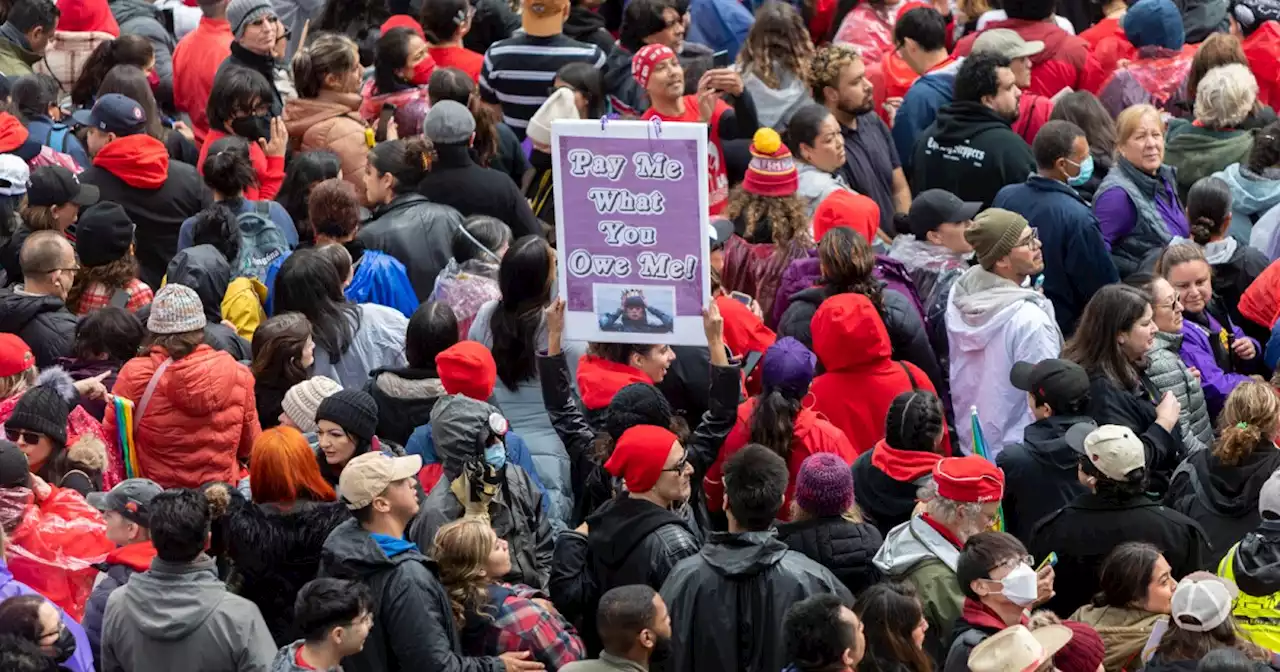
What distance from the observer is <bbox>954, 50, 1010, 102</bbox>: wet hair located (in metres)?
11.7

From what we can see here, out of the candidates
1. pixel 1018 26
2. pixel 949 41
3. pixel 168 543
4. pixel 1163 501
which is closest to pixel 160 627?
pixel 168 543

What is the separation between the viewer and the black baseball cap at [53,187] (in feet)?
35.7

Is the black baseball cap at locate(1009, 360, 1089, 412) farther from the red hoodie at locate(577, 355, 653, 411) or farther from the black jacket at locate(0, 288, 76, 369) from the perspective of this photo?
the black jacket at locate(0, 288, 76, 369)

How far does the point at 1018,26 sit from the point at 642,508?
20.9 ft

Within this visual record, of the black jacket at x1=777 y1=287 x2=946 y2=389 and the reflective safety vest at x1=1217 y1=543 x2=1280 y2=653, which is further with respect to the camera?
the black jacket at x1=777 y1=287 x2=946 y2=389

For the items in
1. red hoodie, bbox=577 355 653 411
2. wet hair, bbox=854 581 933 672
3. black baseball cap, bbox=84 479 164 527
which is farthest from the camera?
red hoodie, bbox=577 355 653 411

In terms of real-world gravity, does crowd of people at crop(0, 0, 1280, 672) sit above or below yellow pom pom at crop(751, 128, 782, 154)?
below

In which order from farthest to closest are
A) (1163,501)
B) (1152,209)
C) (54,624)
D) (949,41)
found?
(949,41) → (1152,209) → (1163,501) → (54,624)

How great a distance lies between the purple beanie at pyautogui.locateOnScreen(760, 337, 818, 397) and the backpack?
2.98 m

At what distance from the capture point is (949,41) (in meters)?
15.2

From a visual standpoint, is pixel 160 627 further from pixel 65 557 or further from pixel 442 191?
pixel 442 191

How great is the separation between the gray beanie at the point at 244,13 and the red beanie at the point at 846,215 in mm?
3816

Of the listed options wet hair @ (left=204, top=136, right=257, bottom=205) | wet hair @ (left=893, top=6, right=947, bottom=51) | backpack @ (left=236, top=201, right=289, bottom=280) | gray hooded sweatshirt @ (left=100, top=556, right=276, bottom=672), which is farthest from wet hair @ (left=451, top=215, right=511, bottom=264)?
wet hair @ (left=893, top=6, right=947, bottom=51)

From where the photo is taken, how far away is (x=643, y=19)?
44.1 feet
